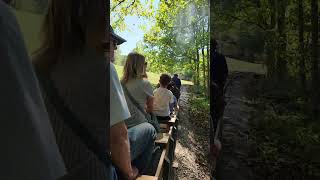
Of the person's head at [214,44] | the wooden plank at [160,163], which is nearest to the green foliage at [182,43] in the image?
the person's head at [214,44]

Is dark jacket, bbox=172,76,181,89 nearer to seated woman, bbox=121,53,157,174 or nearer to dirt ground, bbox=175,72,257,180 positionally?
seated woman, bbox=121,53,157,174

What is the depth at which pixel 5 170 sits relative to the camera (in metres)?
0.53

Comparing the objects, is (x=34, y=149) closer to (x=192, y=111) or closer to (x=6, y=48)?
(x=6, y=48)

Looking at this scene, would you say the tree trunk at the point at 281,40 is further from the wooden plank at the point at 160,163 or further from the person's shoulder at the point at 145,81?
the person's shoulder at the point at 145,81

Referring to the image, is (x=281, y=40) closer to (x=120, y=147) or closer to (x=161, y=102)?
(x=120, y=147)

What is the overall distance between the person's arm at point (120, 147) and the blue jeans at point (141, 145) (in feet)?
0.97

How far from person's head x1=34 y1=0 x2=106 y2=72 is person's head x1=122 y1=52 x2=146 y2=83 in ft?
2.90

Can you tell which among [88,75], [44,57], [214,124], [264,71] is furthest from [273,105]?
[44,57]

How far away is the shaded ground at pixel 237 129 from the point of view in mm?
1398

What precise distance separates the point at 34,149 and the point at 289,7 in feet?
3.88

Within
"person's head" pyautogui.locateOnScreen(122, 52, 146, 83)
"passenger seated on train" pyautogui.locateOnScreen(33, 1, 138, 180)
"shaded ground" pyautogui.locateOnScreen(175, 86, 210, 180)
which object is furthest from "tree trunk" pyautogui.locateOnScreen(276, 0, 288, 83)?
"person's head" pyautogui.locateOnScreen(122, 52, 146, 83)

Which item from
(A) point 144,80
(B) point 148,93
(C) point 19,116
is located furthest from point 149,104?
(C) point 19,116

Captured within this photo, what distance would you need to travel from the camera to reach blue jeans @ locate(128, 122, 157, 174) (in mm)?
1906

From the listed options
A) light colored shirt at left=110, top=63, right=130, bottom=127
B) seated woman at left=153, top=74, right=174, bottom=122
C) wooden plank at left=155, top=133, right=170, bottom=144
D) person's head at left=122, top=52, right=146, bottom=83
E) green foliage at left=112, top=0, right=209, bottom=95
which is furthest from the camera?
seated woman at left=153, top=74, right=174, bottom=122
